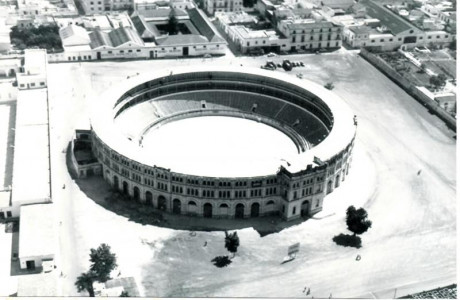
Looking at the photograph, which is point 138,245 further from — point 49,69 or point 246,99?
point 49,69

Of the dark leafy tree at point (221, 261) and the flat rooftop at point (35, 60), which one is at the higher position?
the flat rooftop at point (35, 60)

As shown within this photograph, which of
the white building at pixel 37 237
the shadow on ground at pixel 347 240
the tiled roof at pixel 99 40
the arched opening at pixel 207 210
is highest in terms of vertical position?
the tiled roof at pixel 99 40

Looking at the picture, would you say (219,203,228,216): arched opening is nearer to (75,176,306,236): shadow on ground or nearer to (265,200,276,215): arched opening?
(75,176,306,236): shadow on ground

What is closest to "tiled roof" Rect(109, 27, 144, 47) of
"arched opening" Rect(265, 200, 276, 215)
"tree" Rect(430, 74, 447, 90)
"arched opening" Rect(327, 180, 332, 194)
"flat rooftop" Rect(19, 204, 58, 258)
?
"tree" Rect(430, 74, 447, 90)

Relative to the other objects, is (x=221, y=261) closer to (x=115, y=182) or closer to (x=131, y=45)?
(x=115, y=182)

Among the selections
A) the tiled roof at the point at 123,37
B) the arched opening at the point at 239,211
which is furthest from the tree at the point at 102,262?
the tiled roof at the point at 123,37

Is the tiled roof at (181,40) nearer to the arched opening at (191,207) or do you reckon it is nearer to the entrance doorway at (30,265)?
the arched opening at (191,207)
